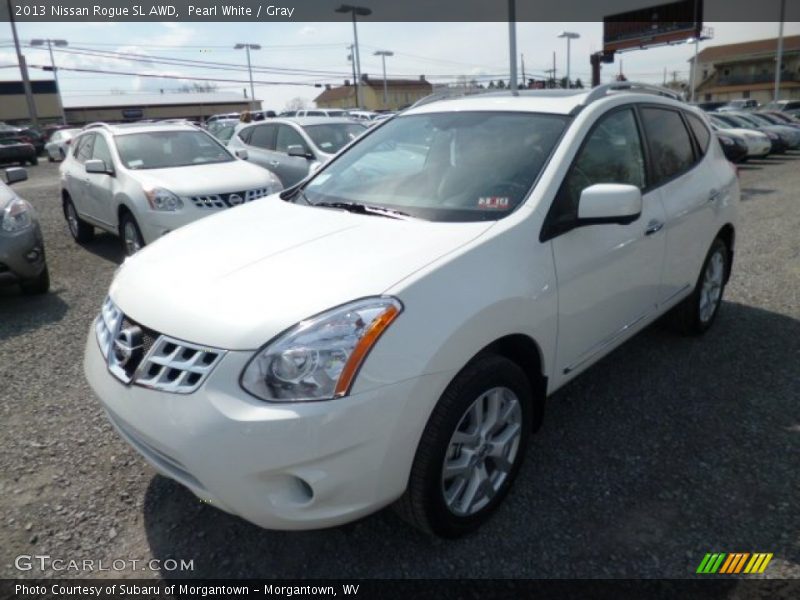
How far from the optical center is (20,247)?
17.9 feet

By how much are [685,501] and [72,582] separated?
2.58 metres

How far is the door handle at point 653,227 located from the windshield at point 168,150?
5993 mm

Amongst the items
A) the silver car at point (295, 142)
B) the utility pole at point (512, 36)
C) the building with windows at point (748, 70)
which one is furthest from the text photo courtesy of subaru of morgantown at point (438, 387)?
the building with windows at point (748, 70)

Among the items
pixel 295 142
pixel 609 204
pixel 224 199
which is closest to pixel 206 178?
pixel 224 199

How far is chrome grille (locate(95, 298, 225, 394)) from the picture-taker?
2.00 metres

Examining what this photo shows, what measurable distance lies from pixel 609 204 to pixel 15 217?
5369 millimetres

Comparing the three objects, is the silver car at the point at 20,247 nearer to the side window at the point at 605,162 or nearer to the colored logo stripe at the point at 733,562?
the side window at the point at 605,162

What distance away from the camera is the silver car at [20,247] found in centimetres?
538

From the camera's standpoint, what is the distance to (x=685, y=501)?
2.67m

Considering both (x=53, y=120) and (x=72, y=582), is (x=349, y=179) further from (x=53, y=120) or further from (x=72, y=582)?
(x=53, y=120)

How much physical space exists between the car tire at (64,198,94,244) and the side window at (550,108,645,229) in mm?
7447

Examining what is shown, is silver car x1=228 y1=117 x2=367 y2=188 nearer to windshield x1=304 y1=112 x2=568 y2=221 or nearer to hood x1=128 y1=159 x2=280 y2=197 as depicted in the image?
hood x1=128 y1=159 x2=280 y2=197

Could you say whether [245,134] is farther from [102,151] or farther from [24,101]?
[24,101]

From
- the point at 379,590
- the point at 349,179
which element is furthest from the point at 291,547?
the point at 349,179
